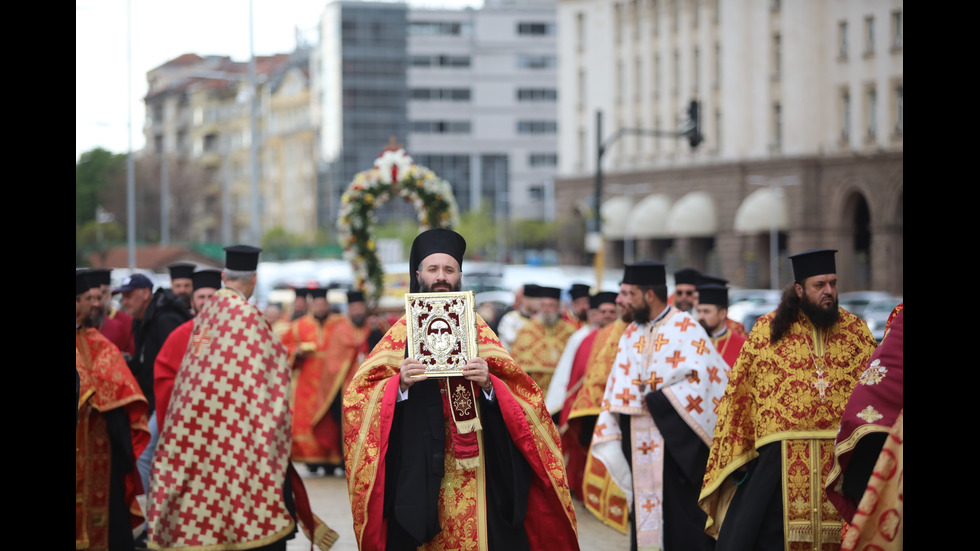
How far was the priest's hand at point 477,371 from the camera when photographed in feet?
20.5

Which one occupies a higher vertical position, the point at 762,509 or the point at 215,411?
the point at 215,411

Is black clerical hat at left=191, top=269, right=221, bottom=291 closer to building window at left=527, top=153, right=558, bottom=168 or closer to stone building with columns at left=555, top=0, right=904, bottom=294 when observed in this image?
stone building with columns at left=555, top=0, right=904, bottom=294

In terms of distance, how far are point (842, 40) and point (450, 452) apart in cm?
4884

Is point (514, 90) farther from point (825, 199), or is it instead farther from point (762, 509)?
point (762, 509)

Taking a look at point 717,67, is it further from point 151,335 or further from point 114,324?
point 151,335

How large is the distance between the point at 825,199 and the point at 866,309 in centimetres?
2443

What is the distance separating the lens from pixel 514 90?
103m

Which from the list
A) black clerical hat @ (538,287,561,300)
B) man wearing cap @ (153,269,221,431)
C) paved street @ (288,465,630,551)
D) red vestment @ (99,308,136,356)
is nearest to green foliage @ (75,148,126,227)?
paved street @ (288,465,630,551)

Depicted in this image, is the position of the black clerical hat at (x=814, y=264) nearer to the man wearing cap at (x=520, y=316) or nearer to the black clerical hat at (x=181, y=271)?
the black clerical hat at (x=181, y=271)

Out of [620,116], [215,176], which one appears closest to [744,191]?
[620,116]

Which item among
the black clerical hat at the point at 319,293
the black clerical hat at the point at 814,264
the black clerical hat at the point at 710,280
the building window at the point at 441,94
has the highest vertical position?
the building window at the point at 441,94

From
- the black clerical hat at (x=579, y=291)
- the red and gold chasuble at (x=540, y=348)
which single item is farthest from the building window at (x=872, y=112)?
the red and gold chasuble at (x=540, y=348)

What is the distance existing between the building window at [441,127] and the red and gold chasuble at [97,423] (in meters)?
93.9

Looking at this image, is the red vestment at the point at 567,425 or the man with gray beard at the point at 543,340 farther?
the man with gray beard at the point at 543,340
